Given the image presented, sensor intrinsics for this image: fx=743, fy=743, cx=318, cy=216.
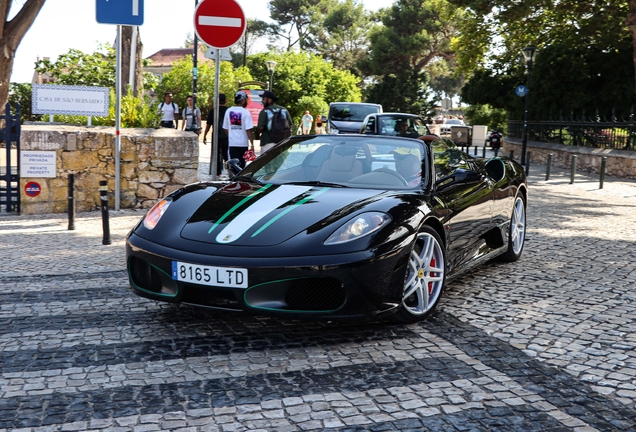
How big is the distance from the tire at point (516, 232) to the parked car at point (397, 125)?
8.60 metres

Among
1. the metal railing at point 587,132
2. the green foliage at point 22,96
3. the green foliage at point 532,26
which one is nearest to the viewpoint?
the metal railing at point 587,132

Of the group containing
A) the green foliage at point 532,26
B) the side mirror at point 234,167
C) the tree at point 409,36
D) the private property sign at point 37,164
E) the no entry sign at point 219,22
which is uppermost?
the tree at point 409,36

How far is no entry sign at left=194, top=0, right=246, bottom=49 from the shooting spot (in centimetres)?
767

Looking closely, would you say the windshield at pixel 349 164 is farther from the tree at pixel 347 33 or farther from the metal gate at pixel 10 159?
the tree at pixel 347 33

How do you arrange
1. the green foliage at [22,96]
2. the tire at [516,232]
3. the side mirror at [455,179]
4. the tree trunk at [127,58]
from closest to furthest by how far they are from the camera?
the side mirror at [455,179] → the tire at [516,232] → the tree trunk at [127,58] → the green foliage at [22,96]

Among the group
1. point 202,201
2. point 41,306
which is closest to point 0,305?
point 41,306

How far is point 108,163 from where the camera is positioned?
1005cm

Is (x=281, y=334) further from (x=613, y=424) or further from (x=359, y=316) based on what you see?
(x=613, y=424)

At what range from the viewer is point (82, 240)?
26.2 feet

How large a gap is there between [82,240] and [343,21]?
218 feet

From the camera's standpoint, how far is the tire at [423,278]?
15.1 ft

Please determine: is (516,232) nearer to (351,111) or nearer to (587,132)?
(587,132)

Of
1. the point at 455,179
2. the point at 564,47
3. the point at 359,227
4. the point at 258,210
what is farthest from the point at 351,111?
the point at 359,227

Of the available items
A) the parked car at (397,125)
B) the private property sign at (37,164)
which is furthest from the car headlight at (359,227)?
the parked car at (397,125)
